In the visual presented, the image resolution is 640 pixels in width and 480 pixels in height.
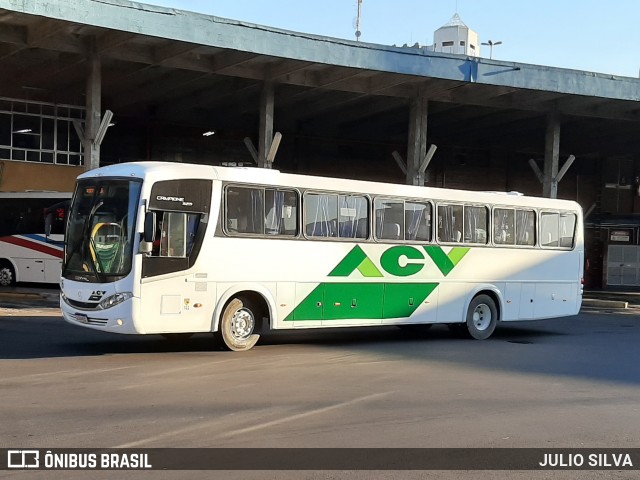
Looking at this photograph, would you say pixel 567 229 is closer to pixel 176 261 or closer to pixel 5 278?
pixel 176 261

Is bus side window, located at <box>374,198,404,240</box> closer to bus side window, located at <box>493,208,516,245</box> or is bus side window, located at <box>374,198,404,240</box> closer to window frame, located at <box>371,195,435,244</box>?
window frame, located at <box>371,195,435,244</box>

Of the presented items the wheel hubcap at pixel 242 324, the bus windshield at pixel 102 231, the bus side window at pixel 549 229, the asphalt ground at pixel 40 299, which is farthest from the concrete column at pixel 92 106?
the bus side window at pixel 549 229

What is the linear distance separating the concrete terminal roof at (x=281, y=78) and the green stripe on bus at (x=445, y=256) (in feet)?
35.2

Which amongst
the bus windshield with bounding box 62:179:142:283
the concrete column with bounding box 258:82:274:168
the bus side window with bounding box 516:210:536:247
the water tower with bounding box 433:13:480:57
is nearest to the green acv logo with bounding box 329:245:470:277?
the bus side window with bounding box 516:210:536:247

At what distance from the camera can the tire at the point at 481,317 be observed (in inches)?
689

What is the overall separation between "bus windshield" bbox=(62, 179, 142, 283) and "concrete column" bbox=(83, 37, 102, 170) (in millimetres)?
12443

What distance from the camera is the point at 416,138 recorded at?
30.1m

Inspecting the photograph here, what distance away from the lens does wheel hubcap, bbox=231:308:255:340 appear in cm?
1373

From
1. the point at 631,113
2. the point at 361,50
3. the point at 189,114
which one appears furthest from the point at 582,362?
the point at 189,114

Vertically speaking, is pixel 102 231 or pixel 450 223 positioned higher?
pixel 450 223

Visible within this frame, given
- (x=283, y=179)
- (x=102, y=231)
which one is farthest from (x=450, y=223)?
(x=102, y=231)

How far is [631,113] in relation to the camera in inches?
1341

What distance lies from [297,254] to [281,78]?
1508 centimetres

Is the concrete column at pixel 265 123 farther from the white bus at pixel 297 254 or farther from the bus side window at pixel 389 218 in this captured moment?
the bus side window at pixel 389 218
